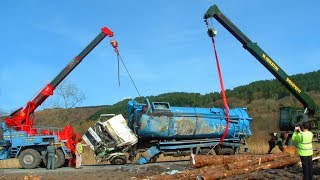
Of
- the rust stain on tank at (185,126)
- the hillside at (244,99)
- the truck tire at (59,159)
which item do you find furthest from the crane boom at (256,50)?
the hillside at (244,99)

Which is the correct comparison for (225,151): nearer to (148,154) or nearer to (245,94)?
(148,154)

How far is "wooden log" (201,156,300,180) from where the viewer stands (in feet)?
51.5

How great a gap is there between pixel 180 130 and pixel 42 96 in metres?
7.49

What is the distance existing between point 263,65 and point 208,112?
12.8 ft

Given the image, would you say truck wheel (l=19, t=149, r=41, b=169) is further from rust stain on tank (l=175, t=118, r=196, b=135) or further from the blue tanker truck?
rust stain on tank (l=175, t=118, r=196, b=135)

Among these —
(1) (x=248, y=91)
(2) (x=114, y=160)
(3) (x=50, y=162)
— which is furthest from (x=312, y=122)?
(1) (x=248, y=91)

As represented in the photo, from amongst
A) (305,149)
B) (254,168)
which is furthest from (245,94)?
(305,149)

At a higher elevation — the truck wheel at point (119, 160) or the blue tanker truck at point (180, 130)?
the blue tanker truck at point (180, 130)

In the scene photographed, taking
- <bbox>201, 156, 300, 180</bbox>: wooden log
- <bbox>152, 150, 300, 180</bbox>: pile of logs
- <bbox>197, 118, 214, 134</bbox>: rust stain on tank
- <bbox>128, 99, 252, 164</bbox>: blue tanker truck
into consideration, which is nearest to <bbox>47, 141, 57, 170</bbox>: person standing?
<bbox>128, 99, 252, 164</bbox>: blue tanker truck

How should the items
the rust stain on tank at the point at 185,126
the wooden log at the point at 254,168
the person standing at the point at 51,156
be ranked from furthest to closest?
the rust stain on tank at the point at 185,126, the person standing at the point at 51,156, the wooden log at the point at 254,168

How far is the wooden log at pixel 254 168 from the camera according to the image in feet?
51.5

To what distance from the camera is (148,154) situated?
74.7ft

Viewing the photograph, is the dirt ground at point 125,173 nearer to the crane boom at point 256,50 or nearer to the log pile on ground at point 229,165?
the log pile on ground at point 229,165

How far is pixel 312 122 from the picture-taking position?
84.3 ft
